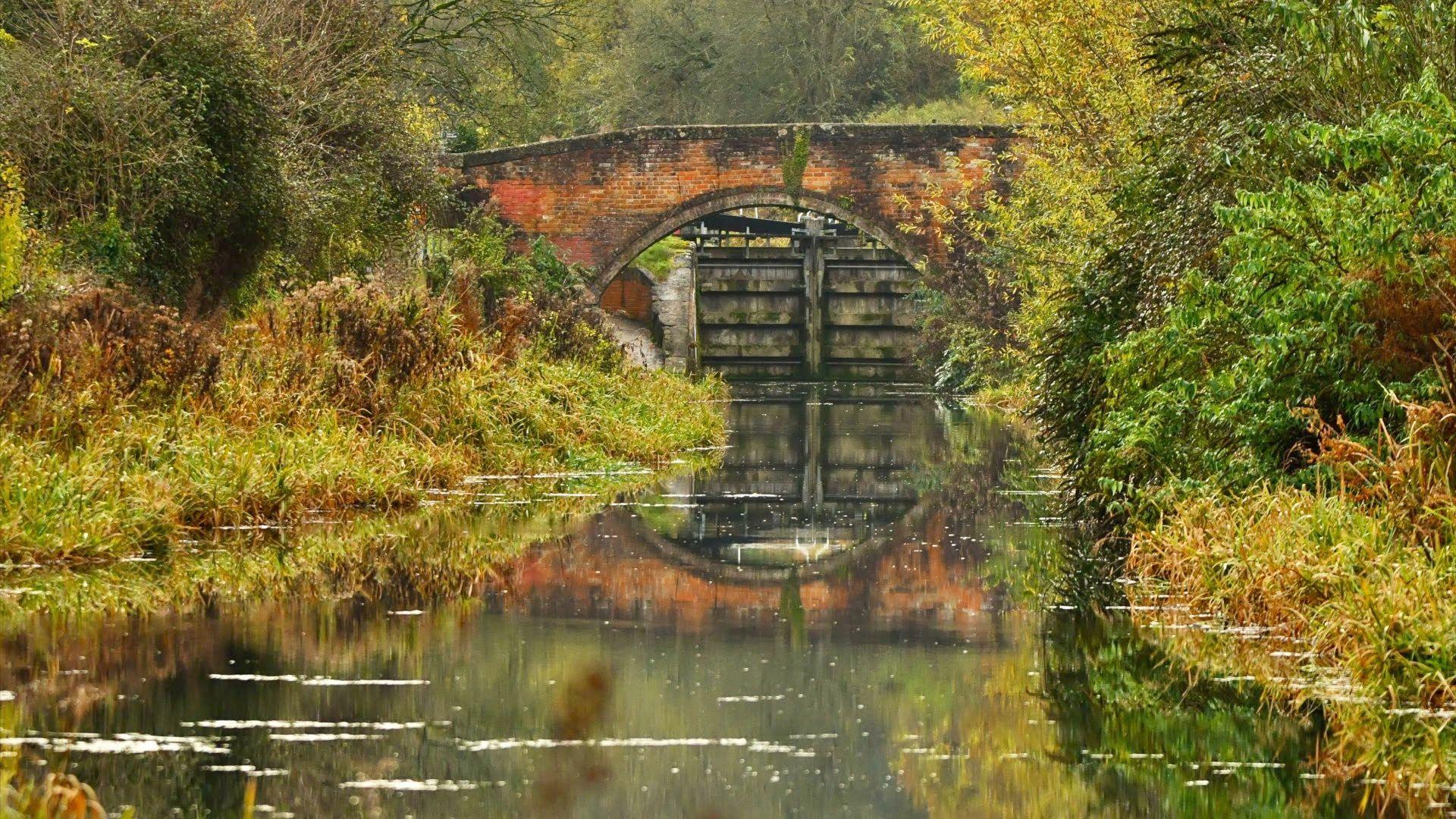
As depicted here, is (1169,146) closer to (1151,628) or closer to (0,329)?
(1151,628)

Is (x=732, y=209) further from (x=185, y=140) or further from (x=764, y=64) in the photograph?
(x=185, y=140)

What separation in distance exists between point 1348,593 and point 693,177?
2698 centimetres

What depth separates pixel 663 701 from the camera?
24.2 ft

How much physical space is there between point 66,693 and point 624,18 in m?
49.5

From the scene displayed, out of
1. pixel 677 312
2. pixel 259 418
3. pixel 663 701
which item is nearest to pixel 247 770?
pixel 663 701

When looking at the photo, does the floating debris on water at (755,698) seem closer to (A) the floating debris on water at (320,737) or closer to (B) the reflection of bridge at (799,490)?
(A) the floating debris on water at (320,737)

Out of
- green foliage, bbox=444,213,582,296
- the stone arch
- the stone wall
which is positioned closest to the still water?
green foliage, bbox=444,213,582,296

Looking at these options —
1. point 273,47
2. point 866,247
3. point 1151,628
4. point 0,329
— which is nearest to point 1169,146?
point 1151,628

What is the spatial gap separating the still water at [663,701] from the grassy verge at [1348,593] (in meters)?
0.25

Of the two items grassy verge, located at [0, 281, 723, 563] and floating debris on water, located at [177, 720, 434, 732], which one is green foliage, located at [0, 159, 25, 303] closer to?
grassy verge, located at [0, 281, 723, 563]

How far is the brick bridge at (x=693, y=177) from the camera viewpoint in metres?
34.2

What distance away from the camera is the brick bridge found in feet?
112

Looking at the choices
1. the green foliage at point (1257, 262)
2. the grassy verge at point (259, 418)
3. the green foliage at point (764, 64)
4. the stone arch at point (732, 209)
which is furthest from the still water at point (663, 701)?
the green foliage at point (764, 64)

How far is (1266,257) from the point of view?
396 inches
